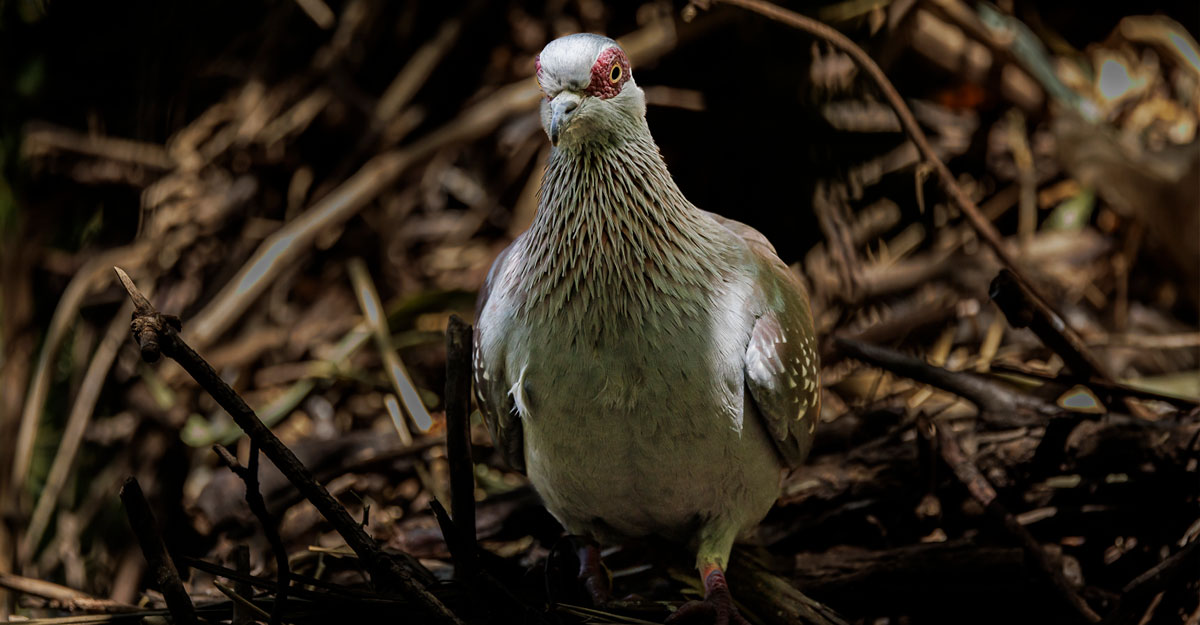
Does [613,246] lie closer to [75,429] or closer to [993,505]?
[993,505]

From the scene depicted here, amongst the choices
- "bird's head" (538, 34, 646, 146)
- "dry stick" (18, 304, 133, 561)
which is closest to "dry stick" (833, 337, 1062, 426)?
"bird's head" (538, 34, 646, 146)

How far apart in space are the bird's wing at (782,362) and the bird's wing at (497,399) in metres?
0.49

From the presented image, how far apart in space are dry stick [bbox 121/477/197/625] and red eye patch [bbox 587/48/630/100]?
1.01 meters

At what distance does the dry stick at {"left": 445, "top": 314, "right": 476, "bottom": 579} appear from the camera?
1.82 meters

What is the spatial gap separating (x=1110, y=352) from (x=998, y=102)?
115cm

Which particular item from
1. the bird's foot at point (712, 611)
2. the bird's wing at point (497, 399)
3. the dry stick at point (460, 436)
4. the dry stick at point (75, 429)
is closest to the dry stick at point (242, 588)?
the dry stick at point (460, 436)

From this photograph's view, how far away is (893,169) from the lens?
139 inches

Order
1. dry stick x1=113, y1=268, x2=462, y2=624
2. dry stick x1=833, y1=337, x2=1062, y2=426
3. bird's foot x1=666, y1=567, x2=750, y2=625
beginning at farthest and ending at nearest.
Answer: dry stick x1=833, y1=337, x2=1062, y2=426, bird's foot x1=666, y1=567, x2=750, y2=625, dry stick x1=113, y1=268, x2=462, y2=624

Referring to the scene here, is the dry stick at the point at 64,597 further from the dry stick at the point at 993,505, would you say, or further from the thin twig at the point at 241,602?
the dry stick at the point at 993,505

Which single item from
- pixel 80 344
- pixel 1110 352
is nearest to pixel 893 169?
pixel 1110 352

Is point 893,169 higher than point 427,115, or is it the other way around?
point 427,115

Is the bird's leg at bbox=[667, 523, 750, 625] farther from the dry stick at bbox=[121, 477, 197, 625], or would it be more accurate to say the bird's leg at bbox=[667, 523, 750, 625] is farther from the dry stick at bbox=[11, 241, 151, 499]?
the dry stick at bbox=[11, 241, 151, 499]

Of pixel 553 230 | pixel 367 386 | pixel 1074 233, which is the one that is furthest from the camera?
pixel 1074 233

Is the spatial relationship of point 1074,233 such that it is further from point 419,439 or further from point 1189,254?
point 419,439
